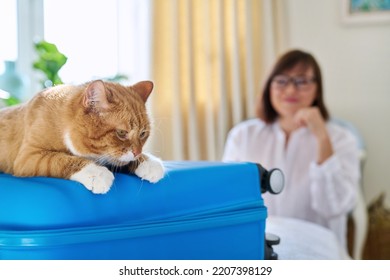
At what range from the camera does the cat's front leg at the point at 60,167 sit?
1.64 ft

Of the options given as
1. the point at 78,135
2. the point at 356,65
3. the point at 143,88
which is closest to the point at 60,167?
the point at 78,135

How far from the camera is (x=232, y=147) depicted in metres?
1.46

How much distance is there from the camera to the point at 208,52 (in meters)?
1.90

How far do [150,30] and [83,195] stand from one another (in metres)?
1.43

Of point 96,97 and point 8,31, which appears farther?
point 8,31

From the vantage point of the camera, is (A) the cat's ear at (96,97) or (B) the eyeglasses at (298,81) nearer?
(A) the cat's ear at (96,97)

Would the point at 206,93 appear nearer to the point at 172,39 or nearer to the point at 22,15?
the point at 172,39

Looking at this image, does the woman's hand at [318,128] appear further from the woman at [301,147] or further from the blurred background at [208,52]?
the blurred background at [208,52]

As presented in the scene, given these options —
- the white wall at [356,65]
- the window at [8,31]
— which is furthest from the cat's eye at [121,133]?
the white wall at [356,65]

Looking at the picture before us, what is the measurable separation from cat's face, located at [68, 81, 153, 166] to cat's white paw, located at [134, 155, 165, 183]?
0.15ft

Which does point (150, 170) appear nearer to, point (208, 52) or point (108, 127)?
point (108, 127)

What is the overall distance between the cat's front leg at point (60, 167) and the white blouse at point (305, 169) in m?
0.76

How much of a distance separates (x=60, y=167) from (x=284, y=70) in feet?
3.29

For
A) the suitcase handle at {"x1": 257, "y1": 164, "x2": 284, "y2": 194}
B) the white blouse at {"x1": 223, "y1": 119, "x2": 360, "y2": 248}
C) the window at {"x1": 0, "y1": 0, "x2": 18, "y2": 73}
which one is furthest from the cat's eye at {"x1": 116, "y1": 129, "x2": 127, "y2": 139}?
the window at {"x1": 0, "y1": 0, "x2": 18, "y2": 73}
